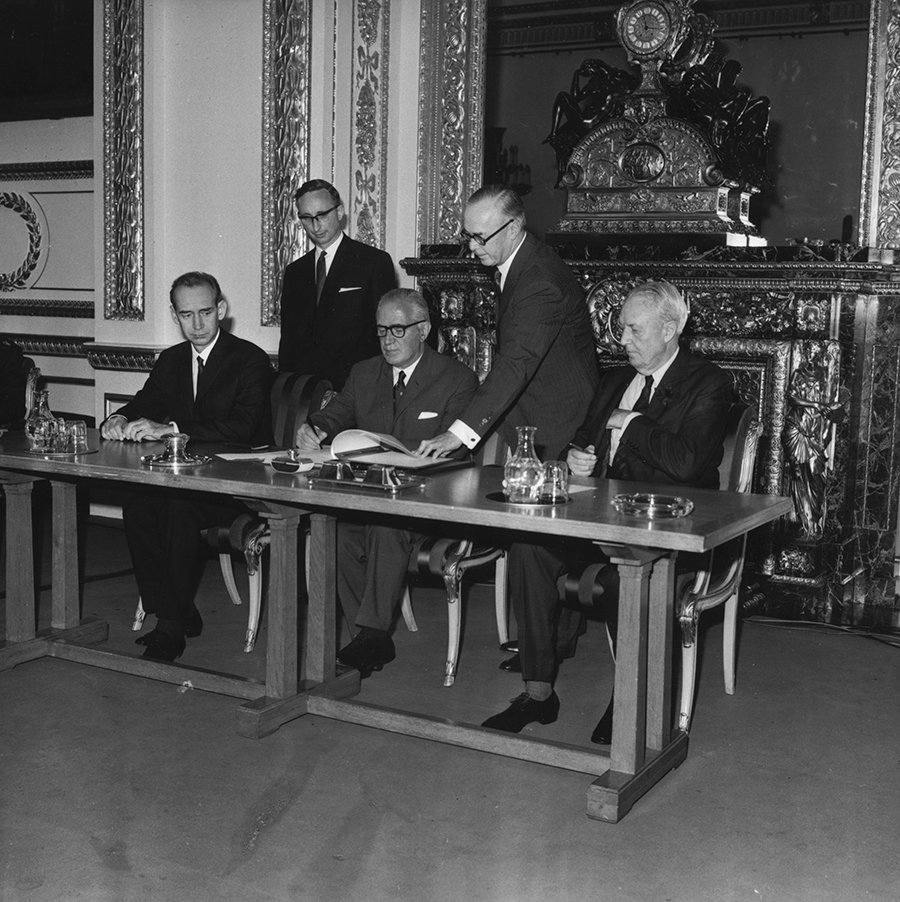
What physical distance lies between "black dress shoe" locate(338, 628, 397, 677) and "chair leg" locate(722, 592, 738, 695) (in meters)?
1.07

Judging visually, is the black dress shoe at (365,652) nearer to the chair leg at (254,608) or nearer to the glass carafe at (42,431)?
the chair leg at (254,608)

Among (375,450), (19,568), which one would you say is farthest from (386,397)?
(19,568)

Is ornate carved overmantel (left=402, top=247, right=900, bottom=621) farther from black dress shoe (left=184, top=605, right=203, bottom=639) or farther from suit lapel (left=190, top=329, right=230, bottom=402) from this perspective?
black dress shoe (left=184, top=605, right=203, bottom=639)

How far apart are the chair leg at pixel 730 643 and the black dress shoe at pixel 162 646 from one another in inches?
69.1

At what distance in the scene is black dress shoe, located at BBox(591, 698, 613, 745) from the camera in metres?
3.38


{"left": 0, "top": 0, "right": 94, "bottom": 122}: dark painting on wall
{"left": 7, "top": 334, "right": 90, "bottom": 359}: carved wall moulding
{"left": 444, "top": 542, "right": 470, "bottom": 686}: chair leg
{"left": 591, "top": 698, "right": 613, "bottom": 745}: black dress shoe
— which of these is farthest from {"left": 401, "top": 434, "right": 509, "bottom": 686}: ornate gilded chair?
{"left": 0, "top": 0, "right": 94, "bottom": 122}: dark painting on wall

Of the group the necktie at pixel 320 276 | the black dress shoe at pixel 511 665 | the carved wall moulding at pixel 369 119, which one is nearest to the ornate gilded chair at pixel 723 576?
the black dress shoe at pixel 511 665

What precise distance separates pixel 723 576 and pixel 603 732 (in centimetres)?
62

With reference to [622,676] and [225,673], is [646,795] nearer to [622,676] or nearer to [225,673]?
[622,676]

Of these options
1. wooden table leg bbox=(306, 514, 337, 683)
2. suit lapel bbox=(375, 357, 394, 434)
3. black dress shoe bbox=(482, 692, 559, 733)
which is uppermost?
suit lapel bbox=(375, 357, 394, 434)

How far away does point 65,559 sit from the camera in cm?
410

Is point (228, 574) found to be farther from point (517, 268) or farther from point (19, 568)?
point (517, 268)

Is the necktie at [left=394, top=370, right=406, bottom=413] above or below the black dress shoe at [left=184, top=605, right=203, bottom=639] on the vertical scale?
above

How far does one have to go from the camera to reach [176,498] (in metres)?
4.11
